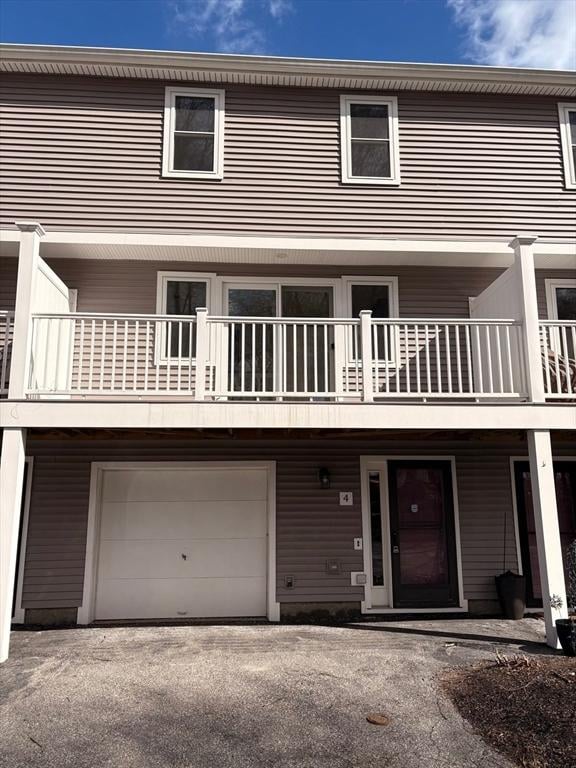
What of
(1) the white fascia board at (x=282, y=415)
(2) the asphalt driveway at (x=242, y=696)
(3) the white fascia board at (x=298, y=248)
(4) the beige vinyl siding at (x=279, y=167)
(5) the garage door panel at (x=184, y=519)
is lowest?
(2) the asphalt driveway at (x=242, y=696)

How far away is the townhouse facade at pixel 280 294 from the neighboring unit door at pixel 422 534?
0.03 metres

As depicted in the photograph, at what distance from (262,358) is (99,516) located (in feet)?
10.7

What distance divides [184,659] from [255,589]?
202 centimetres

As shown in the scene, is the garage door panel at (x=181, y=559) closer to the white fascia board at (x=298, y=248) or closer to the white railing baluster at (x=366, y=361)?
the white railing baluster at (x=366, y=361)

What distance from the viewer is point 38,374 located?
6238mm

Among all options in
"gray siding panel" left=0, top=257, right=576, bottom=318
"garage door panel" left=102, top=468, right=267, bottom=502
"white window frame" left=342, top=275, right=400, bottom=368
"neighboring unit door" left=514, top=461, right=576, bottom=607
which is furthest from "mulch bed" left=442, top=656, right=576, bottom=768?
"gray siding panel" left=0, top=257, right=576, bottom=318

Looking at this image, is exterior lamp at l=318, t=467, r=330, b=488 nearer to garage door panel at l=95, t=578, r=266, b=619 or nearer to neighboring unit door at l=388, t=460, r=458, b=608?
neighboring unit door at l=388, t=460, r=458, b=608

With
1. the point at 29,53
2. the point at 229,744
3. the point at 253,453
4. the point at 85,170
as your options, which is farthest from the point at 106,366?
the point at 229,744

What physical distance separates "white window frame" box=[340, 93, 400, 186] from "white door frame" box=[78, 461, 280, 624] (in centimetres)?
452

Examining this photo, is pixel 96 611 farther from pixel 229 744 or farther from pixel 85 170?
pixel 85 170

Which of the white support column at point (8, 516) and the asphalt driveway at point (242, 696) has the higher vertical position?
the white support column at point (8, 516)

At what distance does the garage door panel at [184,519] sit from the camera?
7.68 meters

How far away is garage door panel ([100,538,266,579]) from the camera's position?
24.8 ft

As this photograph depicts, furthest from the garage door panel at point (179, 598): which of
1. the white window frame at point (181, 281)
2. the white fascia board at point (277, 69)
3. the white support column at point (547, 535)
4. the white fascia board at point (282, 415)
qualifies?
the white fascia board at point (277, 69)
